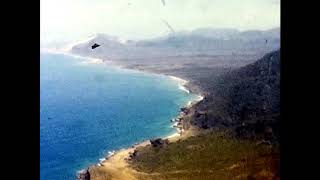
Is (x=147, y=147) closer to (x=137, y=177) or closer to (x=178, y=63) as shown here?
(x=137, y=177)

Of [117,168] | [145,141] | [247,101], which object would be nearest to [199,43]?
[247,101]

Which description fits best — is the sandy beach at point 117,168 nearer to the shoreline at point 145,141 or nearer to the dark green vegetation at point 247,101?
the shoreline at point 145,141

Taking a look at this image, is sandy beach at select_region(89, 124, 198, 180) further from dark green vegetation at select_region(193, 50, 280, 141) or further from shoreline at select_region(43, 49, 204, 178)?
dark green vegetation at select_region(193, 50, 280, 141)

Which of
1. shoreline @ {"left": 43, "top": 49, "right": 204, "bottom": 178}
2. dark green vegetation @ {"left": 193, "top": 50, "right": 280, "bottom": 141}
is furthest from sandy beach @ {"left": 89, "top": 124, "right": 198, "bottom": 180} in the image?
dark green vegetation @ {"left": 193, "top": 50, "right": 280, "bottom": 141}

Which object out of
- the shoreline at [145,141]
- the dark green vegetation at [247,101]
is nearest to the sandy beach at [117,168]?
the shoreline at [145,141]

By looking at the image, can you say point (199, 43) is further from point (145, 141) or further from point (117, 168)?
point (117, 168)

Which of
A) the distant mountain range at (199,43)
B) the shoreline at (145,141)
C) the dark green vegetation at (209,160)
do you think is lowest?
the dark green vegetation at (209,160)

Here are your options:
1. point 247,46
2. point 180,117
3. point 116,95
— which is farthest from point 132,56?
point 247,46
